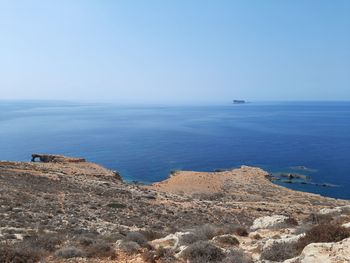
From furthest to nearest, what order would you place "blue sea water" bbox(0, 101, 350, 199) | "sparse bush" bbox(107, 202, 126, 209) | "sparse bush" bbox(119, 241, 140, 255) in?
"blue sea water" bbox(0, 101, 350, 199) → "sparse bush" bbox(107, 202, 126, 209) → "sparse bush" bbox(119, 241, 140, 255)

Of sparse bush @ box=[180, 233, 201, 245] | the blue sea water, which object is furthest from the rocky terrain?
the blue sea water

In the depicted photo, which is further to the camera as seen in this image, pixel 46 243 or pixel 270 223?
pixel 270 223

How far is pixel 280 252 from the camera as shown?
11.6 m

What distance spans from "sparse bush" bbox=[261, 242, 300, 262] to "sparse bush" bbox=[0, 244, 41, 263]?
7481 mm

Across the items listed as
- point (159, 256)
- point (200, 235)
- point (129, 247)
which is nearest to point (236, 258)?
point (159, 256)

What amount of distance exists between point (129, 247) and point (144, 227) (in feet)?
34.7

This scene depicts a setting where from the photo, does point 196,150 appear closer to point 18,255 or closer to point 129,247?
point 129,247

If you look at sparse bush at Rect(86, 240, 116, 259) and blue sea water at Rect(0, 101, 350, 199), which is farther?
blue sea water at Rect(0, 101, 350, 199)

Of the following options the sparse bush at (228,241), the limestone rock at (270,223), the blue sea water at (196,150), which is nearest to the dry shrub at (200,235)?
the sparse bush at (228,241)

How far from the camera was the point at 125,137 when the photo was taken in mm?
134125

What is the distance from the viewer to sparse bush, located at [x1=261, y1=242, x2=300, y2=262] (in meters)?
11.5

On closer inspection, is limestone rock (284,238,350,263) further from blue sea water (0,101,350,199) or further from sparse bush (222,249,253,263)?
blue sea water (0,101,350,199)

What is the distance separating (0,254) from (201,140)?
11695 cm

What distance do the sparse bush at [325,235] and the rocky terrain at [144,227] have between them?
0.10 feet
